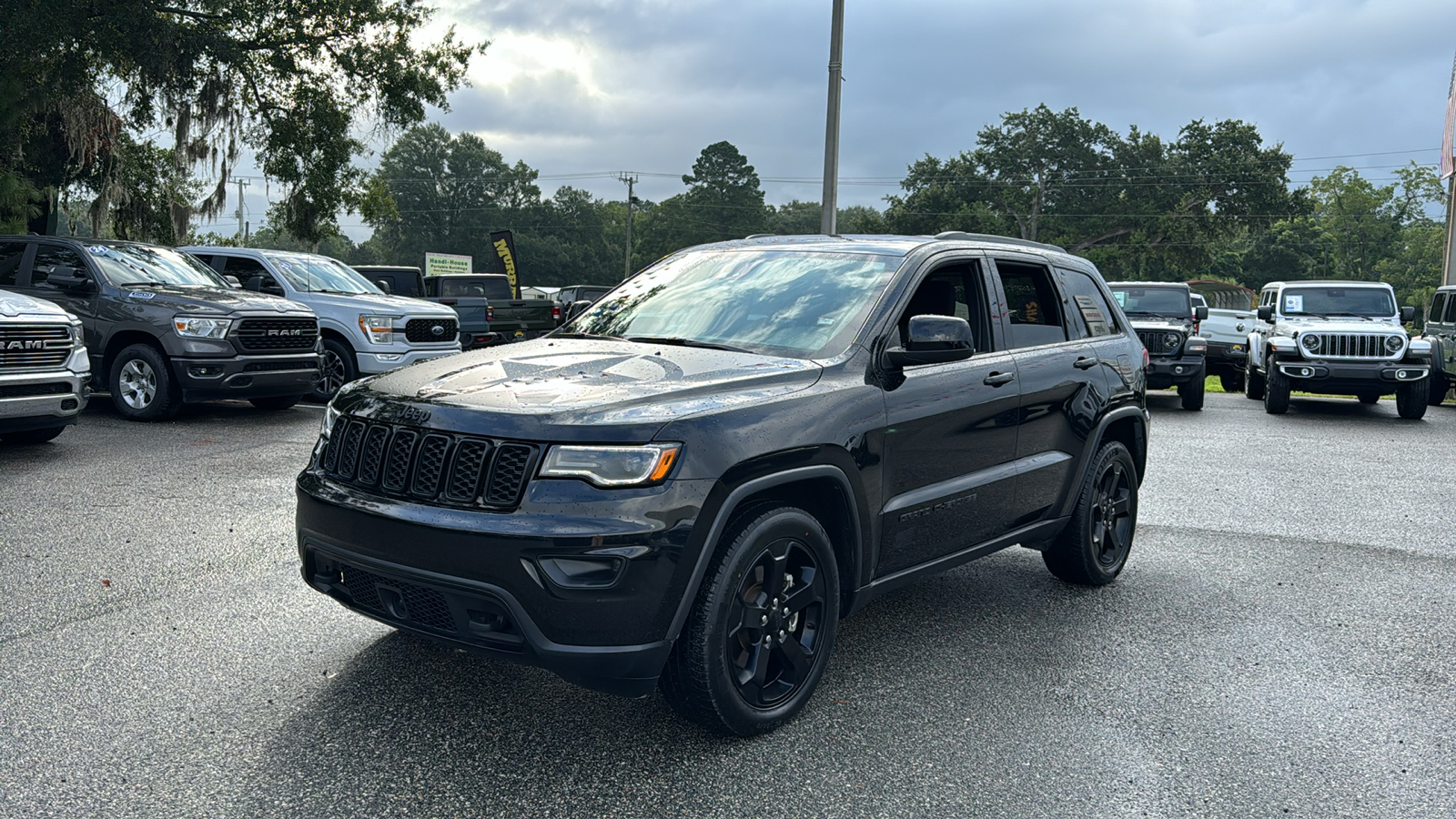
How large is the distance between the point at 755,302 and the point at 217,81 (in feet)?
56.4

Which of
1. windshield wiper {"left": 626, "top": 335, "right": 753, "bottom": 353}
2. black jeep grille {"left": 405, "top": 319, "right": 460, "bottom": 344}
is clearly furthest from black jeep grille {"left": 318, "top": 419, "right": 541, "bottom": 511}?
black jeep grille {"left": 405, "top": 319, "right": 460, "bottom": 344}

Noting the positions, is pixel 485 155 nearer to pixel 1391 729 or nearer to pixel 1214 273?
pixel 1214 273

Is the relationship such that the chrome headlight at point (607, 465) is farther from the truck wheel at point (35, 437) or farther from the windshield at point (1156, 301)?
the windshield at point (1156, 301)

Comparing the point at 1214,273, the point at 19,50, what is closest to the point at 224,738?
the point at 19,50

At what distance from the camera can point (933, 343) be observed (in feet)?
13.3

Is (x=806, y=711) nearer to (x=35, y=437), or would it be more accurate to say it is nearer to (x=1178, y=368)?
(x=35, y=437)

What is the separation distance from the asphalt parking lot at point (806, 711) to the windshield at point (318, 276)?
23.3 feet

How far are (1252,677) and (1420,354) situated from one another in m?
12.7

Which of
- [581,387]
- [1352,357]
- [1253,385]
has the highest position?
[581,387]

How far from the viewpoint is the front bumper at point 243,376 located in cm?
1053

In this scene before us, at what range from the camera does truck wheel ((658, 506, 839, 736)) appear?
340 centimetres

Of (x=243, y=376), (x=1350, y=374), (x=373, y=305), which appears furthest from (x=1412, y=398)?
(x=243, y=376)

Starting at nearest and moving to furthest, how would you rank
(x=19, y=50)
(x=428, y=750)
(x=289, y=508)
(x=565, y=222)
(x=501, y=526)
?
(x=501, y=526), (x=428, y=750), (x=289, y=508), (x=19, y=50), (x=565, y=222)

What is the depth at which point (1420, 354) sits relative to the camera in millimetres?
14680
